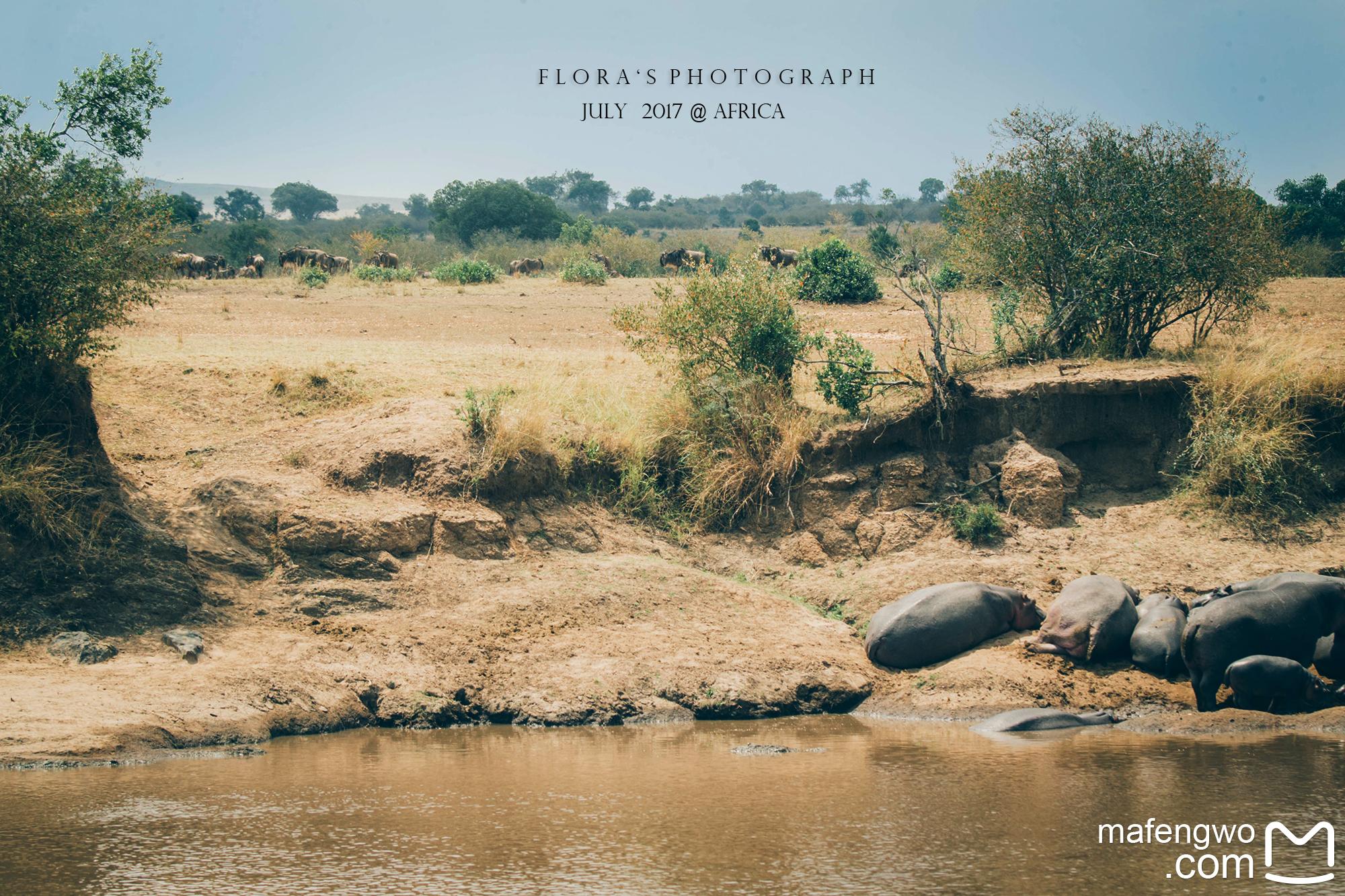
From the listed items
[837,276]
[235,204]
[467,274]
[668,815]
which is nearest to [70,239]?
[668,815]

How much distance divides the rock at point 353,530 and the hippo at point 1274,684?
24.8 feet

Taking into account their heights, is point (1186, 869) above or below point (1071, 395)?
below

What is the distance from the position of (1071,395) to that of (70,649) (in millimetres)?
10404

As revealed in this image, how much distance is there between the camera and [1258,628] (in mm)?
8125

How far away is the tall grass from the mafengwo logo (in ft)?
19.9

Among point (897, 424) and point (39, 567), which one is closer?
point (39, 567)

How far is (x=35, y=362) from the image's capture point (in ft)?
30.8

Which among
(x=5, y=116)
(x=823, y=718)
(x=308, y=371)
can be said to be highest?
(x=5, y=116)

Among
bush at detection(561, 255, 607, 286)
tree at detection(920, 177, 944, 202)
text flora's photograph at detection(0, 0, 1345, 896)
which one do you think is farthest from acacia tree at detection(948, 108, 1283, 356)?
tree at detection(920, 177, 944, 202)

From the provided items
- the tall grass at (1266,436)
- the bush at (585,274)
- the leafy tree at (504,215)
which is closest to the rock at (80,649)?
the tall grass at (1266,436)

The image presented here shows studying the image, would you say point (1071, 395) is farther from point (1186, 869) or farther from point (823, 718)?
point (1186, 869)

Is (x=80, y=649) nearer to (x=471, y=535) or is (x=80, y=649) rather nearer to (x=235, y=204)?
(x=471, y=535)

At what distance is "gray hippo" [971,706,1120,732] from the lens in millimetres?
7922

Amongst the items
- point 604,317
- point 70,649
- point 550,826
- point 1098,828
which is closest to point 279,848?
point 550,826
